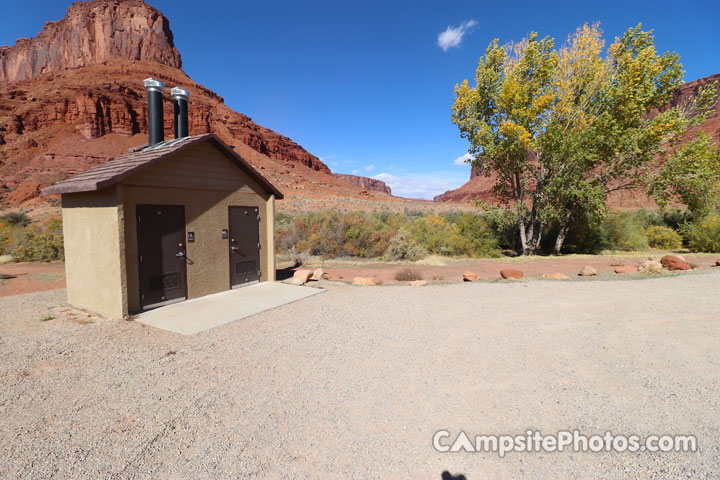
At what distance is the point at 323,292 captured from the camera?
8.27 m

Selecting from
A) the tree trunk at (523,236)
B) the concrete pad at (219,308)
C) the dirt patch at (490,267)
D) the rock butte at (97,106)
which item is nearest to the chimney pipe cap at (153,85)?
the concrete pad at (219,308)

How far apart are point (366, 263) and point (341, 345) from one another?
8498 millimetres

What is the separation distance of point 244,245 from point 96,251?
124 inches

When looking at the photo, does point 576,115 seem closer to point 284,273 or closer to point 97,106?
point 284,273

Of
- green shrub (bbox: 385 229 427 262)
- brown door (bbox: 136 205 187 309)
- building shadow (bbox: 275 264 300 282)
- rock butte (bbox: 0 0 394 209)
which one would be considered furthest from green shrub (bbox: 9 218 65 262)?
rock butte (bbox: 0 0 394 209)

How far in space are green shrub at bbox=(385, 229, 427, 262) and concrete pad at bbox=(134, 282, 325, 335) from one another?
647 cm

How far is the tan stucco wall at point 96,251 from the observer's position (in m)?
5.76

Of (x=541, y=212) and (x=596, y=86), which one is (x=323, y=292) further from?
(x=596, y=86)

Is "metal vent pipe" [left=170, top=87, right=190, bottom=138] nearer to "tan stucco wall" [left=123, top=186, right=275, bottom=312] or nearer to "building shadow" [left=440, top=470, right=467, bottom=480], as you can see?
"tan stucco wall" [left=123, top=186, right=275, bottom=312]

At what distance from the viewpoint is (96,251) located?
6125mm

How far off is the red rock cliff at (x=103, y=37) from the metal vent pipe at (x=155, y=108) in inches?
3652

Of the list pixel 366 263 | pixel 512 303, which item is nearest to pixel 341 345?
pixel 512 303

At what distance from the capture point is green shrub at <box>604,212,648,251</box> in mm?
17047

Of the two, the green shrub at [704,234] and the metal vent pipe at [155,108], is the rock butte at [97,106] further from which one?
the green shrub at [704,234]
